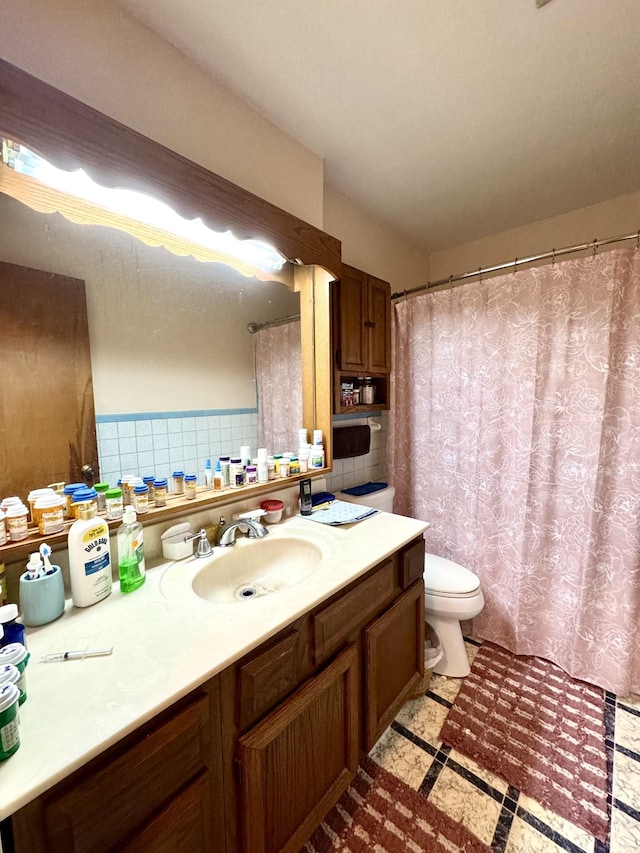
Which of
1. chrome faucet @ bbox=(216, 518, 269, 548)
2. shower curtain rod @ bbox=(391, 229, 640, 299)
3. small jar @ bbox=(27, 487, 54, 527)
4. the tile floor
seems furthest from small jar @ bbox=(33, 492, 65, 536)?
shower curtain rod @ bbox=(391, 229, 640, 299)

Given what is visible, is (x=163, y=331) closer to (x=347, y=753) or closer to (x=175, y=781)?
(x=175, y=781)

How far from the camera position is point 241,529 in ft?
3.82

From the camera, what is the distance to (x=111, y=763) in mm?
496

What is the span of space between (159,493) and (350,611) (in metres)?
0.67

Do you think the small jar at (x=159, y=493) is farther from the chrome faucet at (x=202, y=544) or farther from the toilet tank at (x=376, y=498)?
the toilet tank at (x=376, y=498)

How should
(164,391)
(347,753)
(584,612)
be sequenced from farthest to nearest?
1. (584,612)
2. (164,391)
3. (347,753)

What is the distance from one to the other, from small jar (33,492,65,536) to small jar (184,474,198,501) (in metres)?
0.34

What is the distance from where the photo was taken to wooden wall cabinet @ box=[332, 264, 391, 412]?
1559 millimetres

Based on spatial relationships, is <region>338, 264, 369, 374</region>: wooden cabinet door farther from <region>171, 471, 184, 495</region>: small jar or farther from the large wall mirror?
<region>171, 471, 184, 495</region>: small jar

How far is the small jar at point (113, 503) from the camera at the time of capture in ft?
2.96

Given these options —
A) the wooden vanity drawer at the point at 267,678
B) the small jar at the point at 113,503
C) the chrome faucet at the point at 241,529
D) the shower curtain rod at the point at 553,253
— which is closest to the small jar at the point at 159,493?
the small jar at the point at 113,503

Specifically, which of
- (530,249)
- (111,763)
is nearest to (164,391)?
(111,763)

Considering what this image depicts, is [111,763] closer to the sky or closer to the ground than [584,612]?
closer to the sky

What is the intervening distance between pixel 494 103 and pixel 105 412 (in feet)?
5.69
